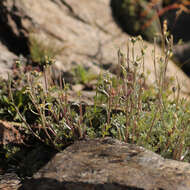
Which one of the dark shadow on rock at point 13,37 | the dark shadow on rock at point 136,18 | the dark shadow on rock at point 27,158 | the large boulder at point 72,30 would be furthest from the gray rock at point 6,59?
the dark shadow on rock at point 136,18

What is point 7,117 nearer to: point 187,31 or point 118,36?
point 118,36

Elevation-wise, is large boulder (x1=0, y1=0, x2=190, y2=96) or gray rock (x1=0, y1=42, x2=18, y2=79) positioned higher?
large boulder (x1=0, y1=0, x2=190, y2=96)

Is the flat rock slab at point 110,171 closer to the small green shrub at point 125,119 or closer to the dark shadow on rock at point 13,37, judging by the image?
the small green shrub at point 125,119

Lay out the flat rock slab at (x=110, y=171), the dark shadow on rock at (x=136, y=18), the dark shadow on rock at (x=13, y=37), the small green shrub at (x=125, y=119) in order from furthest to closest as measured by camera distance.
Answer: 1. the dark shadow on rock at (x=136, y=18)
2. the dark shadow on rock at (x=13, y=37)
3. the small green shrub at (x=125, y=119)
4. the flat rock slab at (x=110, y=171)

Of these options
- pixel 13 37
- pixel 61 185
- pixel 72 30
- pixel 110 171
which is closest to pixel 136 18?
pixel 72 30

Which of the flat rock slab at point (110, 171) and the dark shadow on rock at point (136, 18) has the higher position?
the dark shadow on rock at point (136, 18)

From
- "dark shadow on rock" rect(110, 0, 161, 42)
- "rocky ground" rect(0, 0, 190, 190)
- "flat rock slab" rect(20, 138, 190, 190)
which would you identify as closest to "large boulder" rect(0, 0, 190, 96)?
"rocky ground" rect(0, 0, 190, 190)

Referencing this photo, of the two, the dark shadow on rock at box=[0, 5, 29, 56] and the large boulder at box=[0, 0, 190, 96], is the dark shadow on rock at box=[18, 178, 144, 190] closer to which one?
the large boulder at box=[0, 0, 190, 96]

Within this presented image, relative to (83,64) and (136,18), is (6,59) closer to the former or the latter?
(83,64)
